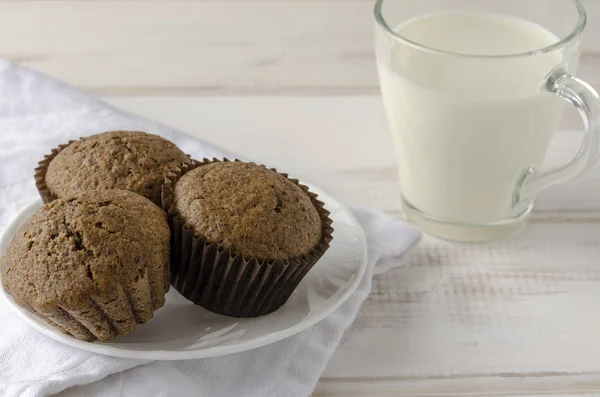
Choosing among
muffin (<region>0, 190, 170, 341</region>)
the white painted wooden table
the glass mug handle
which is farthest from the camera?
the glass mug handle

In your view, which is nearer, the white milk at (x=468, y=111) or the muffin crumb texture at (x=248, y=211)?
the muffin crumb texture at (x=248, y=211)

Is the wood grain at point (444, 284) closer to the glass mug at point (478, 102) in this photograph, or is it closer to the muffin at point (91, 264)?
the glass mug at point (478, 102)

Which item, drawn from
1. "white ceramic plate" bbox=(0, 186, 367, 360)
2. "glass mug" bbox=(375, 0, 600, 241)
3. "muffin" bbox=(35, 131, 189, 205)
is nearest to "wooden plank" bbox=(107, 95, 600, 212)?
"glass mug" bbox=(375, 0, 600, 241)

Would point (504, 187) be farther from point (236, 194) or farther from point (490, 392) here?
point (236, 194)

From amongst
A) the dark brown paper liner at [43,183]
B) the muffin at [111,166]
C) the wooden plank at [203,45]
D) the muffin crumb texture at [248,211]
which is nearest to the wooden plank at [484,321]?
the muffin crumb texture at [248,211]

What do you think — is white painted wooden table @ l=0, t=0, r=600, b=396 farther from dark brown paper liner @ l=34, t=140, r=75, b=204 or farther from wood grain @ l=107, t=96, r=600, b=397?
dark brown paper liner @ l=34, t=140, r=75, b=204

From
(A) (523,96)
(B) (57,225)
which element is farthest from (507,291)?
(B) (57,225)

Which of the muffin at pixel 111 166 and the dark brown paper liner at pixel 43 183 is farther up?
the muffin at pixel 111 166
